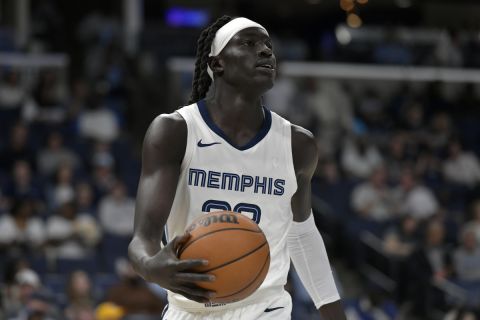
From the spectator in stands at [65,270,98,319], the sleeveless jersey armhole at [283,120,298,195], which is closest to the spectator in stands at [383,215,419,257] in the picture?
the spectator in stands at [65,270,98,319]

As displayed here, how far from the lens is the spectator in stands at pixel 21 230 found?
11109mm

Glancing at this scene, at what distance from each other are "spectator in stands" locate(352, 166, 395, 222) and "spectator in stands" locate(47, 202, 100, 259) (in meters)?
3.91

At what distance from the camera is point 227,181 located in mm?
3736

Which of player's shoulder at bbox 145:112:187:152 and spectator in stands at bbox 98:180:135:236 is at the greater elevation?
player's shoulder at bbox 145:112:187:152

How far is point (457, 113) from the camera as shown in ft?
58.7

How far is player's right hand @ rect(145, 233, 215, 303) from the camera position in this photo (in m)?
3.04

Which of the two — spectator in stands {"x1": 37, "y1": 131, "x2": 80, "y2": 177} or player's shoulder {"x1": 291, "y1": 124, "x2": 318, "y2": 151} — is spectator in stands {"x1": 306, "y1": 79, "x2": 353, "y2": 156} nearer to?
spectator in stands {"x1": 37, "y1": 131, "x2": 80, "y2": 177}

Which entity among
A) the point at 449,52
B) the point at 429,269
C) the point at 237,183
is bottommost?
the point at 429,269

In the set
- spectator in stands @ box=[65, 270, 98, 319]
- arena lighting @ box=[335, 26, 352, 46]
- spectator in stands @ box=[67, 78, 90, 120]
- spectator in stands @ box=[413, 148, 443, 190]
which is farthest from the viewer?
arena lighting @ box=[335, 26, 352, 46]

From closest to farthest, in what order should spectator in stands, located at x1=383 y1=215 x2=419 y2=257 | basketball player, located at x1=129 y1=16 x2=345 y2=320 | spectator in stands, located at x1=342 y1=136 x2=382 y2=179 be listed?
1. basketball player, located at x1=129 y1=16 x2=345 y2=320
2. spectator in stands, located at x1=383 y1=215 x2=419 y2=257
3. spectator in stands, located at x1=342 y1=136 x2=382 y2=179

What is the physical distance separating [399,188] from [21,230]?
5.59 meters

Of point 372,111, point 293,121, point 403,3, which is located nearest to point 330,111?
point 372,111

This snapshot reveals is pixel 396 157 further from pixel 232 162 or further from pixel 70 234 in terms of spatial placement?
pixel 232 162

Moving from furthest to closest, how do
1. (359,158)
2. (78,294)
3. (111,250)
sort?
(359,158) < (111,250) < (78,294)
